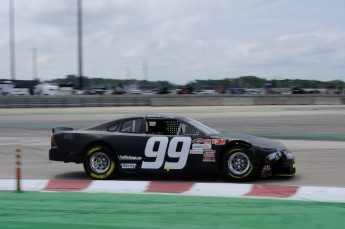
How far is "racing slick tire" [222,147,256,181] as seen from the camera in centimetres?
920

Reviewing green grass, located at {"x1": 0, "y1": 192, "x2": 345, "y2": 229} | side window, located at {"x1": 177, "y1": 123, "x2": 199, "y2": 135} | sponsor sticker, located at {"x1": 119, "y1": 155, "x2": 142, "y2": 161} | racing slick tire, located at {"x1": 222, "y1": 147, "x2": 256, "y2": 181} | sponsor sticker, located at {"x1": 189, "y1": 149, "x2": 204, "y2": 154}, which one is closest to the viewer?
green grass, located at {"x1": 0, "y1": 192, "x2": 345, "y2": 229}

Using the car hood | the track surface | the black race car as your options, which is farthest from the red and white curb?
the car hood

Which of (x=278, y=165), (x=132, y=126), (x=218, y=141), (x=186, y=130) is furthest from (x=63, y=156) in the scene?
(x=278, y=165)

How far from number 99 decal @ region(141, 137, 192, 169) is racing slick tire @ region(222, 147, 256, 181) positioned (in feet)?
2.26

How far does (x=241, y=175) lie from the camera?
9250 millimetres

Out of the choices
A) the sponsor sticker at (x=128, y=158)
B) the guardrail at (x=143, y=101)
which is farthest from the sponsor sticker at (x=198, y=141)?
the guardrail at (x=143, y=101)

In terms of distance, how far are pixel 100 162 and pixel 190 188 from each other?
1895mm

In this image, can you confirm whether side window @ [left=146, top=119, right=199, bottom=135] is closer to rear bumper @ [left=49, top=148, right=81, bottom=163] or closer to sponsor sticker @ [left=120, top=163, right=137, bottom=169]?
sponsor sticker @ [left=120, top=163, right=137, bottom=169]

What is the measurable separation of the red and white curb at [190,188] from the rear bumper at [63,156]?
40 centimetres

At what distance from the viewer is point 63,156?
986 centimetres

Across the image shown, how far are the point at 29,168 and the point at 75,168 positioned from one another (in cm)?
97

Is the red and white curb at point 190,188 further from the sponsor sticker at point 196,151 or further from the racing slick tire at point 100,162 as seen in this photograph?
the sponsor sticker at point 196,151

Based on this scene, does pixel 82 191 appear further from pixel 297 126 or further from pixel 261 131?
pixel 297 126

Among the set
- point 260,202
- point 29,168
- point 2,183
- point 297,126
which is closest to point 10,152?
point 29,168
